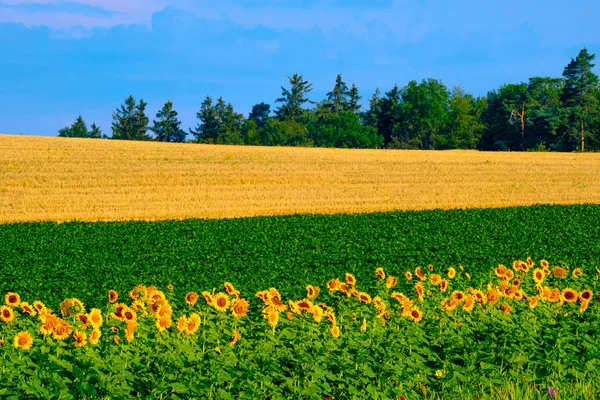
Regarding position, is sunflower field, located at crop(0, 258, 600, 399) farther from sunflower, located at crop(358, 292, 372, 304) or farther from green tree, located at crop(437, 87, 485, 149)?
green tree, located at crop(437, 87, 485, 149)

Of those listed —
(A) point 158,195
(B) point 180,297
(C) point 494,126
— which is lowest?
(B) point 180,297

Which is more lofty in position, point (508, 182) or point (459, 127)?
point (459, 127)

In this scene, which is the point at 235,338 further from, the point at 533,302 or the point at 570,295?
the point at 570,295

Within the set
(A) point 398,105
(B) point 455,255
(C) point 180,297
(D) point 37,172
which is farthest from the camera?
(A) point 398,105

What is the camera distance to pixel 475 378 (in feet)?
20.2

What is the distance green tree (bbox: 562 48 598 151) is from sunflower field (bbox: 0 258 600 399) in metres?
71.3

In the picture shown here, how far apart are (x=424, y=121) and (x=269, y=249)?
74.1m

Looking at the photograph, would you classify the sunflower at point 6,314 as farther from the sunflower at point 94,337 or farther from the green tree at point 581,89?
the green tree at point 581,89

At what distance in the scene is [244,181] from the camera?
28984 millimetres

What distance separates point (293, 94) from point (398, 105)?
15.7 metres

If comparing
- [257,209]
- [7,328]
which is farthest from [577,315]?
[257,209]

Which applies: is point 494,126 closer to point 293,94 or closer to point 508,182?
point 293,94

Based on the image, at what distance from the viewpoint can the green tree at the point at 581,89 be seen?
73562 millimetres

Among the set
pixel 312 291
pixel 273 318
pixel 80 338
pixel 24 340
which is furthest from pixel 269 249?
pixel 24 340
